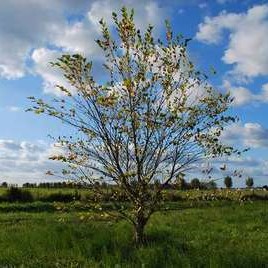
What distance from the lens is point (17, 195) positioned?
43.7 m

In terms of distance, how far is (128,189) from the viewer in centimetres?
1301

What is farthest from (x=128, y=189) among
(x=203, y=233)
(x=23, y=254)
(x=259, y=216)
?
(x=259, y=216)

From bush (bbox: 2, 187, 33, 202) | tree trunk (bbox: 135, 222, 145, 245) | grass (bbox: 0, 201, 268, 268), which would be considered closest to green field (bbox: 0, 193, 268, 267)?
grass (bbox: 0, 201, 268, 268)

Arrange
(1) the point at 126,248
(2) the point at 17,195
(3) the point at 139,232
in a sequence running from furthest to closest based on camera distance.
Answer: (2) the point at 17,195 → (3) the point at 139,232 → (1) the point at 126,248

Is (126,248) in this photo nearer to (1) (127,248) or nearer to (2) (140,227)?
(1) (127,248)

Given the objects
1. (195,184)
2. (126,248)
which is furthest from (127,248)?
(195,184)

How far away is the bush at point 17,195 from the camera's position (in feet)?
141

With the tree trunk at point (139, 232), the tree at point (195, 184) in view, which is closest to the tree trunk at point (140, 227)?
the tree trunk at point (139, 232)

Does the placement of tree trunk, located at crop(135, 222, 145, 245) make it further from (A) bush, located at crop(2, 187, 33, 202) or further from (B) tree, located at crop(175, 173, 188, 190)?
(A) bush, located at crop(2, 187, 33, 202)

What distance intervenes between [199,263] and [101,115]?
163 inches

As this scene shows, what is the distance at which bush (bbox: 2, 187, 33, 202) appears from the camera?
43.1 metres

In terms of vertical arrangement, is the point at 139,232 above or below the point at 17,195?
below

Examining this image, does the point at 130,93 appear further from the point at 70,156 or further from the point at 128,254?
the point at 128,254

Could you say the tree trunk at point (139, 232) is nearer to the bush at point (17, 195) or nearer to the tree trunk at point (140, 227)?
the tree trunk at point (140, 227)
